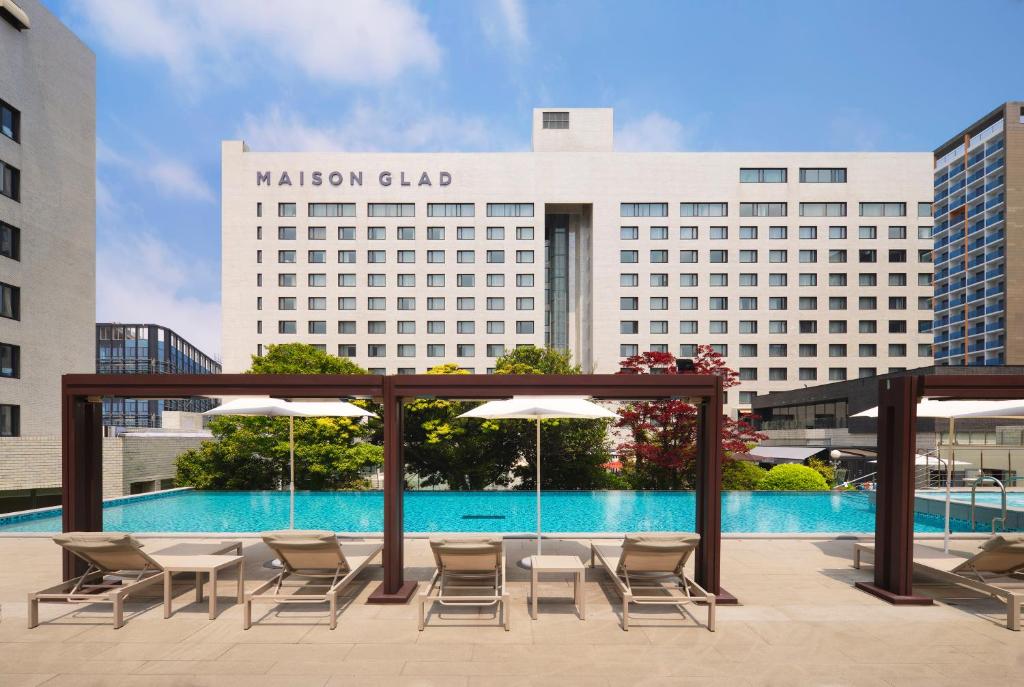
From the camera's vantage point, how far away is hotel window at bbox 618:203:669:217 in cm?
4603

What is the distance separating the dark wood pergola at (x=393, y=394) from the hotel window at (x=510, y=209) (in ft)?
131

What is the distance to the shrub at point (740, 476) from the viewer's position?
1989cm

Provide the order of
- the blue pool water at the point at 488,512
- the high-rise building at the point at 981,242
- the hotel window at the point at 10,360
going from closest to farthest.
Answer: the blue pool water at the point at 488,512, the hotel window at the point at 10,360, the high-rise building at the point at 981,242

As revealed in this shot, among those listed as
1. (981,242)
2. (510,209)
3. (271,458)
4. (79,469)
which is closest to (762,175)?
(510,209)

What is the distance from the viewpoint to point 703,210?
151ft

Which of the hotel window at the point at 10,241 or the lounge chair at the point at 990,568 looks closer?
the lounge chair at the point at 990,568

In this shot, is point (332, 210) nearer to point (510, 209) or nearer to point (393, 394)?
point (510, 209)

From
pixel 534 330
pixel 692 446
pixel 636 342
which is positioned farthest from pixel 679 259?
pixel 692 446

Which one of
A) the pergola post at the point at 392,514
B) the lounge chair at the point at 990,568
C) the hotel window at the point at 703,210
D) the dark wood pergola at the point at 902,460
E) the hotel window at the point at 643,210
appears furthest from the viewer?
the hotel window at the point at 703,210

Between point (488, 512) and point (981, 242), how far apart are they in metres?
76.3

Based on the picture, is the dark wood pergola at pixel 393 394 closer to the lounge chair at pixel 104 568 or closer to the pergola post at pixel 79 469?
the pergola post at pixel 79 469

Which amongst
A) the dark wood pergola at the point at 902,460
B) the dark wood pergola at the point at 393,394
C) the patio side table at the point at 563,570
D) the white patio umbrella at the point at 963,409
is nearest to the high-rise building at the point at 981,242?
the white patio umbrella at the point at 963,409

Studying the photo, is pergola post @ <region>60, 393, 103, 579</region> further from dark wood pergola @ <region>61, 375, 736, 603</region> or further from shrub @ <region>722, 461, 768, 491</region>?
shrub @ <region>722, 461, 768, 491</region>

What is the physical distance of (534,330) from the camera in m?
46.0
